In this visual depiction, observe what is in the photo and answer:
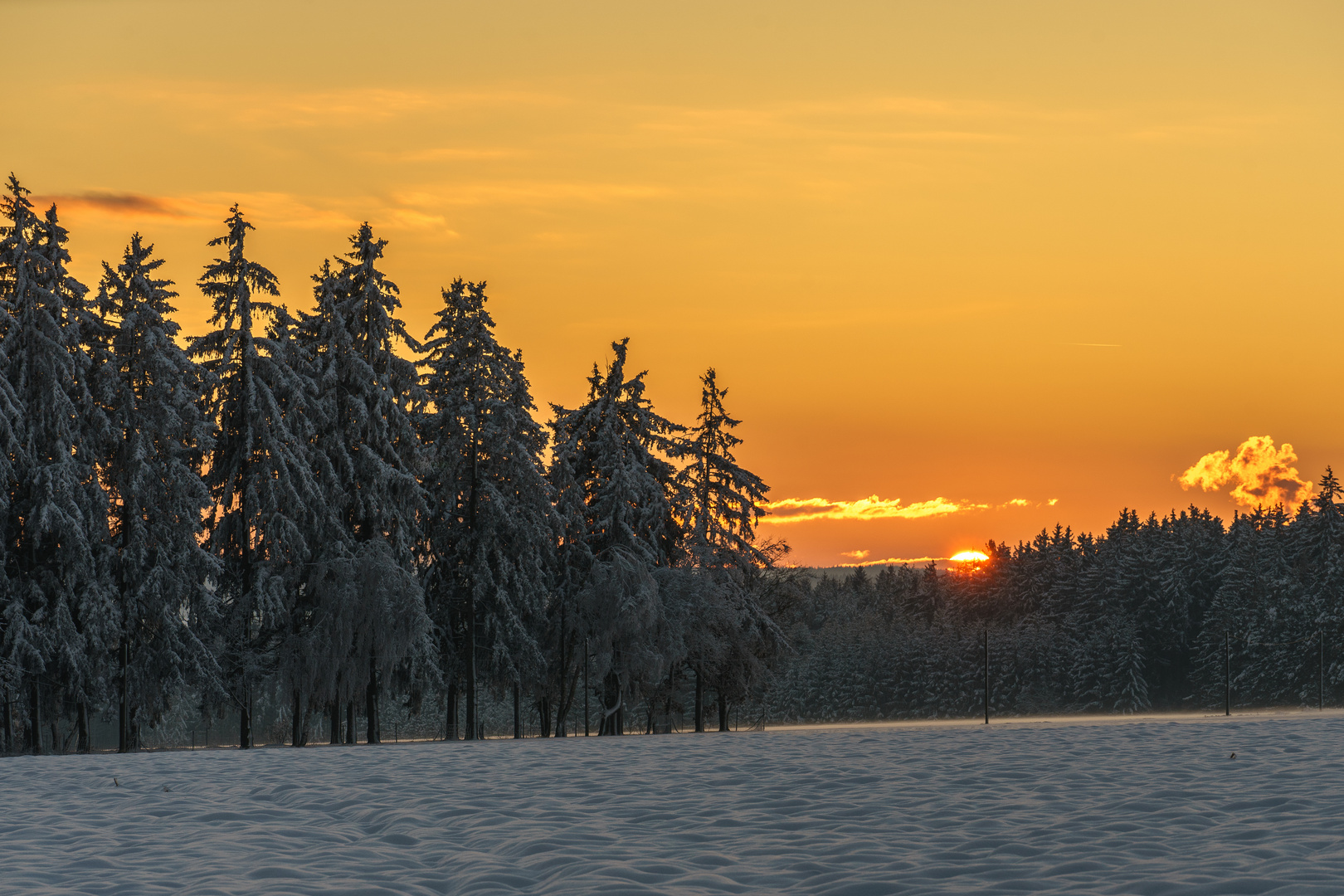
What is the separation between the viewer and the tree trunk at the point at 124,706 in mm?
41406

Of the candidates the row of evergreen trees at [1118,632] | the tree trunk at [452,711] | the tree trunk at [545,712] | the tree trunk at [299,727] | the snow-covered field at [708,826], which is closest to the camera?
the snow-covered field at [708,826]

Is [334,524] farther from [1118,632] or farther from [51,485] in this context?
[1118,632]

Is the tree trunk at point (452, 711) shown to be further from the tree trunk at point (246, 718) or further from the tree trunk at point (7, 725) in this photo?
the tree trunk at point (7, 725)

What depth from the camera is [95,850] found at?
42.4ft

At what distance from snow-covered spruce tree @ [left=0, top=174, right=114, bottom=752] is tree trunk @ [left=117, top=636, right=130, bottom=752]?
77cm

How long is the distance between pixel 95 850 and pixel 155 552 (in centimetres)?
3251

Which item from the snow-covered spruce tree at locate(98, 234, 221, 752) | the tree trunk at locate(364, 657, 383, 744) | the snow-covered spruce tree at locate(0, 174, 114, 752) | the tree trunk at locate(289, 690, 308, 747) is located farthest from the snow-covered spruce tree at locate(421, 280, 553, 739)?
the snow-covered spruce tree at locate(0, 174, 114, 752)

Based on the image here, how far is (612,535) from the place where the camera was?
5600 centimetres

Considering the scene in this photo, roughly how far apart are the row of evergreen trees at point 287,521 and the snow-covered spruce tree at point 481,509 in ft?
0.35

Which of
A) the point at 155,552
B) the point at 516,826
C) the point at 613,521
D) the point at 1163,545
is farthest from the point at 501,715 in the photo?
the point at 516,826

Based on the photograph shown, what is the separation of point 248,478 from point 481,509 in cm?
998

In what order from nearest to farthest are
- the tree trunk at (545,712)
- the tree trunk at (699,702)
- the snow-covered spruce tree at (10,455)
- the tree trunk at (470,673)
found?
the snow-covered spruce tree at (10,455)
the tree trunk at (470,673)
the tree trunk at (545,712)
the tree trunk at (699,702)

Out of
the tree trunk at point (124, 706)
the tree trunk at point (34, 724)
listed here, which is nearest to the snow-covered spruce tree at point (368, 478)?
the tree trunk at point (124, 706)

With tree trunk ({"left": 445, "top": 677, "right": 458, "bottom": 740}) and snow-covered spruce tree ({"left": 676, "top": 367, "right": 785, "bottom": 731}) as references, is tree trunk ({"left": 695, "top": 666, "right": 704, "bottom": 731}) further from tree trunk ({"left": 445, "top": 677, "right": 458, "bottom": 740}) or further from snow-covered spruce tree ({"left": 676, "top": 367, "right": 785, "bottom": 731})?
tree trunk ({"left": 445, "top": 677, "right": 458, "bottom": 740})
